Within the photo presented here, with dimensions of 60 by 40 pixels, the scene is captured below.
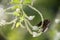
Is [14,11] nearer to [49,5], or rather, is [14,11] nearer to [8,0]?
[8,0]

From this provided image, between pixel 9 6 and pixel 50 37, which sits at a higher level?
pixel 9 6

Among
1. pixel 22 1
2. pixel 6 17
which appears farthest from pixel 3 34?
pixel 22 1

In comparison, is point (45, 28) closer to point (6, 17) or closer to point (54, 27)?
point (54, 27)

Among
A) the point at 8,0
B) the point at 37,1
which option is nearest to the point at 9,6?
the point at 8,0

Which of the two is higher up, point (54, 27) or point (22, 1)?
point (22, 1)

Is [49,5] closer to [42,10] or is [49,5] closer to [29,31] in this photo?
[42,10]

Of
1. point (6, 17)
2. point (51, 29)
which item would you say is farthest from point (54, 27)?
point (6, 17)

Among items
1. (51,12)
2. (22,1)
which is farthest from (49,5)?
(22,1)

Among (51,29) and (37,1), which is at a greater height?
(37,1)
